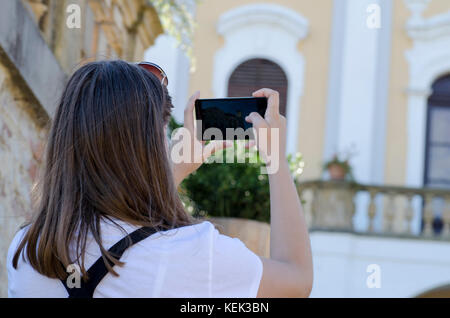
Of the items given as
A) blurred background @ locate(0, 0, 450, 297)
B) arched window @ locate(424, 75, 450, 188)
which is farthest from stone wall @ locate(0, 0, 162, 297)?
arched window @ locate(424, 75, 450, 188)

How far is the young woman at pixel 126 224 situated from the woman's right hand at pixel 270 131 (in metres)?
0.03

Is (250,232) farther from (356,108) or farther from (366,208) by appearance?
(356,108)

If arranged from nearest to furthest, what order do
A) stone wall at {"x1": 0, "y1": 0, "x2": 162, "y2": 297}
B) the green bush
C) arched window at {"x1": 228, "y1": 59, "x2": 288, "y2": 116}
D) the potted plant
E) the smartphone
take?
the smartphone, stone wall at {"x1": 0, "y1": 0, "x2": 162, "y2": 297}, the green bush, the potted plant, arched window at {"x1": 228, "y1": 59, "x2": 288, "y2": 116}

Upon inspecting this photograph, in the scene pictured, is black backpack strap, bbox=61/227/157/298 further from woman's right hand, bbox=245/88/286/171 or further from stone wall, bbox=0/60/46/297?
stone wall, bbox=0/60/46/297

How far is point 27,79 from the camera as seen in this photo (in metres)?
3.52

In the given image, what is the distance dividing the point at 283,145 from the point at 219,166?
331cm

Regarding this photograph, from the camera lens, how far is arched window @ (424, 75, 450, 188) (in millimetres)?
12836

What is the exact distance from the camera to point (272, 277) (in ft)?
5.00

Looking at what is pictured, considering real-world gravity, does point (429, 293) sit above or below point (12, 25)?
below

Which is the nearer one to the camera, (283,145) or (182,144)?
(283,145)

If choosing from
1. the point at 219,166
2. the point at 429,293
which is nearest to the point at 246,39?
the point at 429,293

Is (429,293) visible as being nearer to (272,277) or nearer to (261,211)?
(261,211)

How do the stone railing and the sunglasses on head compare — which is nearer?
the sunglasses on head

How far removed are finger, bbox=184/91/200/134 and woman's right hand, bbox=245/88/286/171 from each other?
0.66ft
